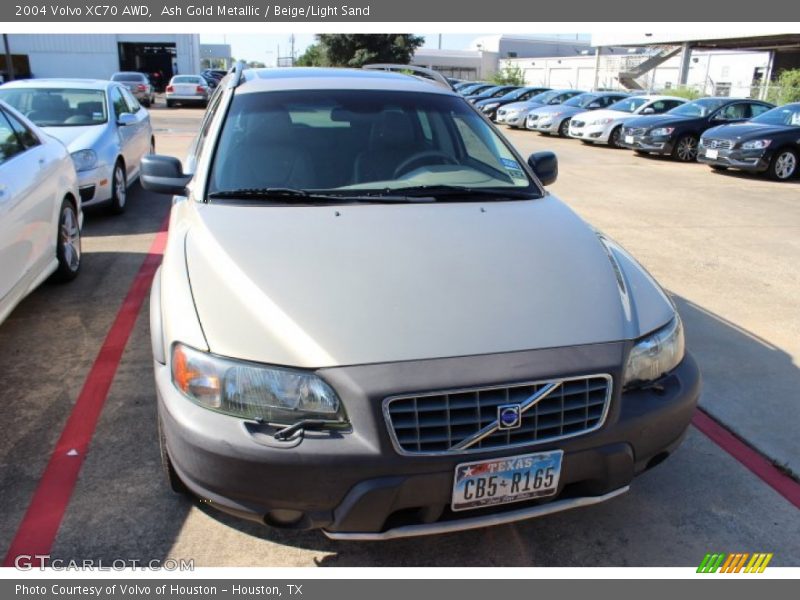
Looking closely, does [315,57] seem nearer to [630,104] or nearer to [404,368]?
[630,104]

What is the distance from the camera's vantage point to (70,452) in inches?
124

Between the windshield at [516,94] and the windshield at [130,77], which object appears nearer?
the windshield at [516,94]

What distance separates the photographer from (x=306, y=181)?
3334 millimetres

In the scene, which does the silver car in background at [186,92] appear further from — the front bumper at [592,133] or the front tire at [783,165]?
the front tire at [783,165]

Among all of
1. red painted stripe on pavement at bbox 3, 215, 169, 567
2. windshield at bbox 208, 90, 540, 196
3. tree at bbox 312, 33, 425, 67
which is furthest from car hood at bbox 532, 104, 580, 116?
tree at bbox 312, 33, 425, 67

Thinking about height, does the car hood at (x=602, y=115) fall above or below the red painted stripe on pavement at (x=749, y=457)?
above

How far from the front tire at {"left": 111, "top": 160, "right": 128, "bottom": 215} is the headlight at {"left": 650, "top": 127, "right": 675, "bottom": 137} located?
1157 centimetres

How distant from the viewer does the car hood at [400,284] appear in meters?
2.23

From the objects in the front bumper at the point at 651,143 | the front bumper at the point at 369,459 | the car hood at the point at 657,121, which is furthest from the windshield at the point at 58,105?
the car hood at the point at 657,121

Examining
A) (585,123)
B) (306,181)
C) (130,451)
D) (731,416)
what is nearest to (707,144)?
(585,123)

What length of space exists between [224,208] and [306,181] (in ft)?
1.55

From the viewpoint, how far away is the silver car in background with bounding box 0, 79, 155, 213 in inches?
284

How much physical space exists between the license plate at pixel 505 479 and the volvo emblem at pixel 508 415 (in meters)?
0.11
